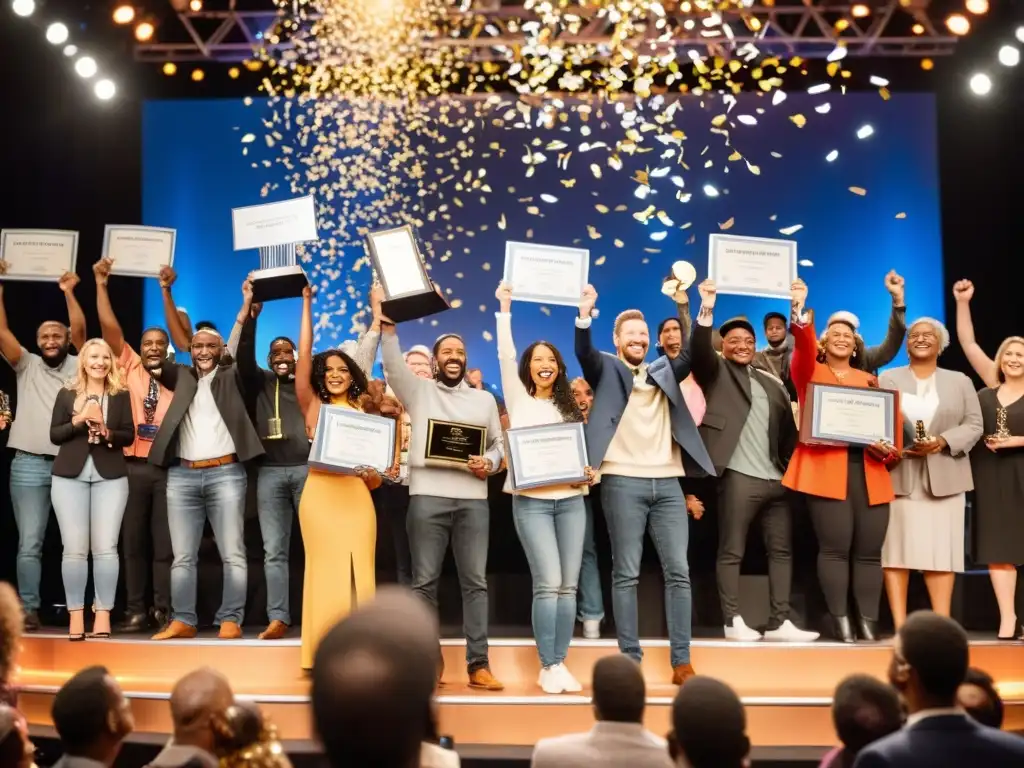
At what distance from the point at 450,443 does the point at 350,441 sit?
1.70 ft

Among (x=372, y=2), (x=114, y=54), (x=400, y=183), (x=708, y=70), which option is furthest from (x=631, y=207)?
(x=114, y=54)

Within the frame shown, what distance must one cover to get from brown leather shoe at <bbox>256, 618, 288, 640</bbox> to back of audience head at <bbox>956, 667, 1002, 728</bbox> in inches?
150

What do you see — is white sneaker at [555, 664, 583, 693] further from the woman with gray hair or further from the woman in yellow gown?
the woman with gray hair

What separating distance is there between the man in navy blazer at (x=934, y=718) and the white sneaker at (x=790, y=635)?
3262 millimetres

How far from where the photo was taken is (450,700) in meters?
5.14

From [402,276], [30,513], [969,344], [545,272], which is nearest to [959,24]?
[969,344]

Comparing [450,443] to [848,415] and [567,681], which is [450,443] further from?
[848,415]

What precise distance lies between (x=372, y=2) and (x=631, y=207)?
2991mm

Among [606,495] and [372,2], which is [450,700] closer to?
[606,495]

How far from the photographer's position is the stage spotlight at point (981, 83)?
9.06 m

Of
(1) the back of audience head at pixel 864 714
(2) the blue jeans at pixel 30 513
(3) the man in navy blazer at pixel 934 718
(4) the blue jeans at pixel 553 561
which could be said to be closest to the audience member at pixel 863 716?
(1) the back of audience head at pixel 864 714

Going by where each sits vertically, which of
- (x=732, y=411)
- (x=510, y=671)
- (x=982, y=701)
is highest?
(x=732, y=411)

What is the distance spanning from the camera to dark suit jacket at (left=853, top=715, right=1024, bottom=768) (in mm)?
2230

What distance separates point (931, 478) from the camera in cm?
593
